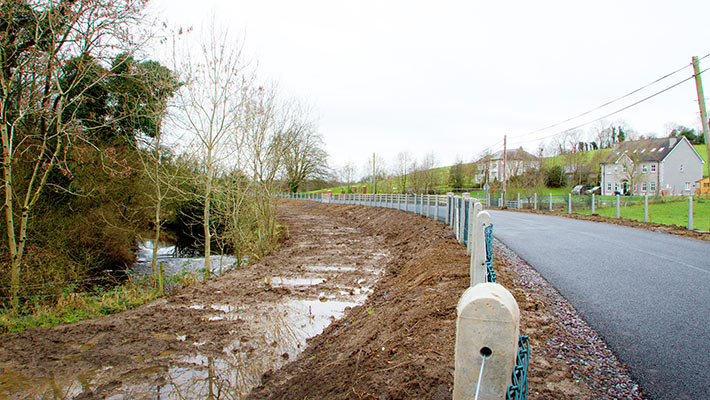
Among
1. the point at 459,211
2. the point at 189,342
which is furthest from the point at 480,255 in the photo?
the point at 459,211

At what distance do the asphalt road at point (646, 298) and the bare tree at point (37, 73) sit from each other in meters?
11.4

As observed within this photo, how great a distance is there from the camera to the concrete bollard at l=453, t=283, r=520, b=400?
1.80 meters

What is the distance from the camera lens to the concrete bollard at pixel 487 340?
1.80 metres

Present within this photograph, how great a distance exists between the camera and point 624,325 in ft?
15.0

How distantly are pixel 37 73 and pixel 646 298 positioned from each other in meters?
14.3

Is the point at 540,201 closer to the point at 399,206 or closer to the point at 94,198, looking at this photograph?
the point at 399,206

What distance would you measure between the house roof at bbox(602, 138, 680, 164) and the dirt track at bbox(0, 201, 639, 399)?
62.6 m

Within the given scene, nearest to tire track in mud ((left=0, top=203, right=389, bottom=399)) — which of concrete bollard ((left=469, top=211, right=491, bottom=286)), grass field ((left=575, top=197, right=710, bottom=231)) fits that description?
concrete bollard ((left=469, top=211, right=491, bottom=286))

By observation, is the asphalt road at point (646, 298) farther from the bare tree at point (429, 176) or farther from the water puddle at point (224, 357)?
the bare tree at point (429, 176)

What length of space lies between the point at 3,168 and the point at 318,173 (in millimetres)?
53383

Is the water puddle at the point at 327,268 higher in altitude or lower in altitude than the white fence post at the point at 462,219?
lower

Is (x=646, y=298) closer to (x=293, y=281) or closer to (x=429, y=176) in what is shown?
(x=293, y=281)

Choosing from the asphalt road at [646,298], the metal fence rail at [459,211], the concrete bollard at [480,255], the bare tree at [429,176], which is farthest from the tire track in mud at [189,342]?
the bare tree at [429,176]

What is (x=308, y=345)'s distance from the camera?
252 inches
